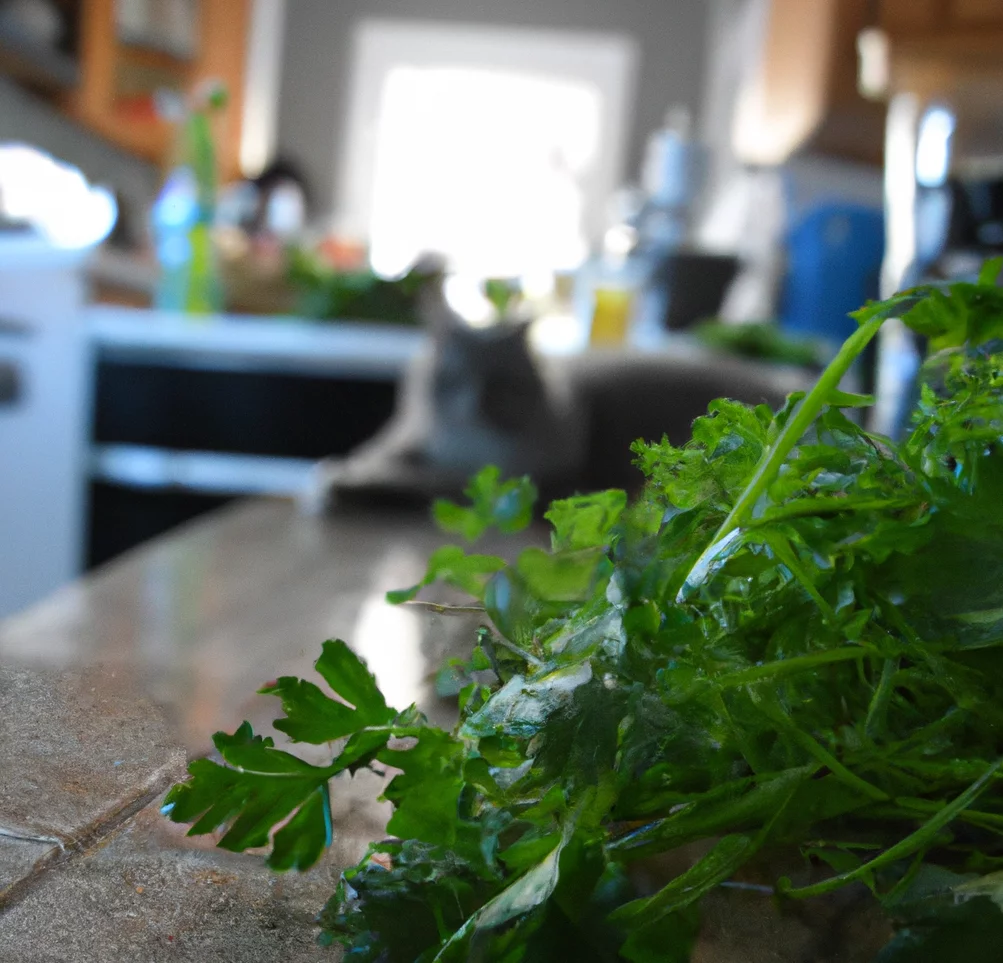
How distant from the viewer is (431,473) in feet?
4.73

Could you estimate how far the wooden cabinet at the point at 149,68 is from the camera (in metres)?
4.14

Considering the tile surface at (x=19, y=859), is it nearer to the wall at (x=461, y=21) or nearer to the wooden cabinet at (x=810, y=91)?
the wooden cabinet at (x=810, y=91)

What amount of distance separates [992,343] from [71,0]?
445 cm

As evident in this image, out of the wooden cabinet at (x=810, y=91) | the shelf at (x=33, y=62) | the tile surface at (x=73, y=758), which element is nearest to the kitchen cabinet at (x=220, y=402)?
the wooden cabinet at (x=810, y=91)

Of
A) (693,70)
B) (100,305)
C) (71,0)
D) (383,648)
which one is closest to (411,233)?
(693,70)

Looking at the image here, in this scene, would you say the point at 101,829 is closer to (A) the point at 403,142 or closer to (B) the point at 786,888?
(B) the point at 786,888

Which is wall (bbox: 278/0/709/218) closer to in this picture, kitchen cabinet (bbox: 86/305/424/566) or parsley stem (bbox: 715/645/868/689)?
kitchen cabinet (bbox: 86/305/424/566)

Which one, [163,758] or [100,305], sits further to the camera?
[100,305]

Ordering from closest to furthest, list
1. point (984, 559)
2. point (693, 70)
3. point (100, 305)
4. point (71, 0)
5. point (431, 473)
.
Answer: point (984, 559) < point (431, 473) < point (100, 305) < point (71, 0) < point (693, 70)

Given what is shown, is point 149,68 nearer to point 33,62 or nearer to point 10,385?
point 33,62

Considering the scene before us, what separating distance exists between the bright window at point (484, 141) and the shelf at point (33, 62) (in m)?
2.53

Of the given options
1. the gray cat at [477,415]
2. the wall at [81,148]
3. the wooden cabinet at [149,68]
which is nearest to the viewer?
the gray cat at [477,415]

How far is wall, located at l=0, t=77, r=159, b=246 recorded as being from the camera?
3.92 meters

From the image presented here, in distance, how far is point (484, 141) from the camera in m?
6.72
